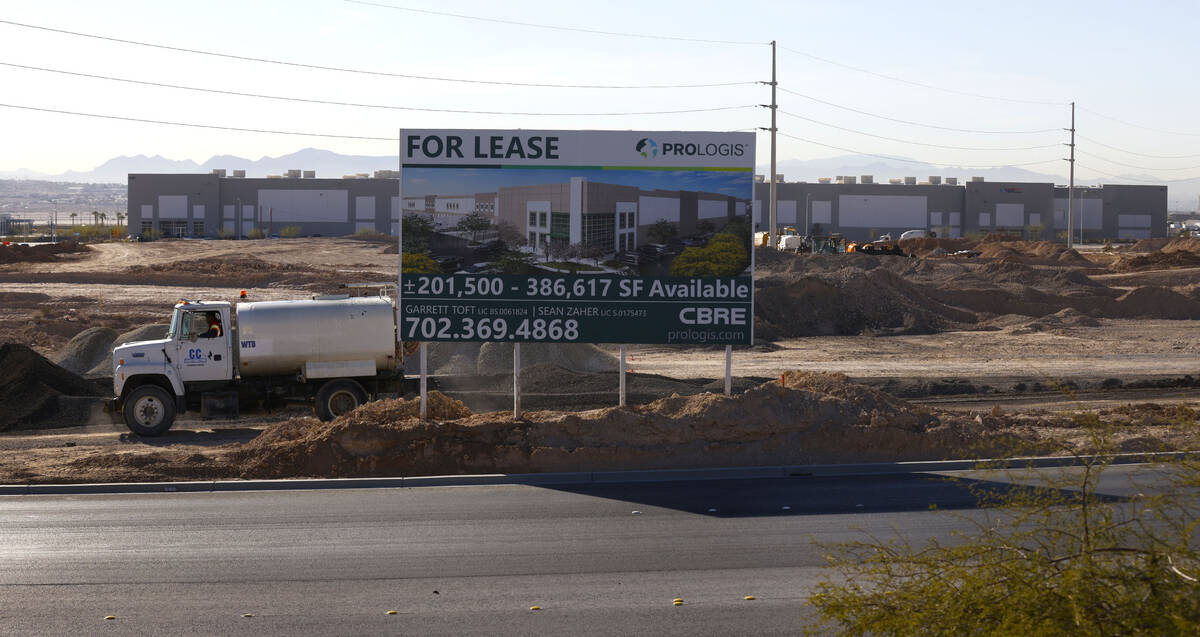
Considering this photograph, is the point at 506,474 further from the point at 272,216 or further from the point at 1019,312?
the point at 272,216

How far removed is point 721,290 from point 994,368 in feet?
49.4

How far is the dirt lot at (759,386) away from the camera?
16.0m

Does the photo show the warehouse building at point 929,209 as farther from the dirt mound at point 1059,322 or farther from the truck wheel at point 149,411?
the truck wheel at point 149,411

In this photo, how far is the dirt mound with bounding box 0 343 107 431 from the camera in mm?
21203

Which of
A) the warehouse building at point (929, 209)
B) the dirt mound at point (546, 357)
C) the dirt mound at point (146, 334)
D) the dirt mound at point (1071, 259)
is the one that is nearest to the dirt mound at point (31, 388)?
the dirt mound at point (146, 334)

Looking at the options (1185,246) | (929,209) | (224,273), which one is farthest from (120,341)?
(929,209)

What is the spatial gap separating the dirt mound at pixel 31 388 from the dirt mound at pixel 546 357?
8.62m

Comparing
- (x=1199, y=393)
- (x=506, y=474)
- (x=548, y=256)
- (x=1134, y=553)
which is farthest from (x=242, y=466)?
(x=1199, y=393)

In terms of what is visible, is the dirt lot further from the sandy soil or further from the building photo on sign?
the building photo on sign

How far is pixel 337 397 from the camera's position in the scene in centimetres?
2017

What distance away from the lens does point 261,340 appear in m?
20.0

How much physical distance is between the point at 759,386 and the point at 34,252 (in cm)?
5968

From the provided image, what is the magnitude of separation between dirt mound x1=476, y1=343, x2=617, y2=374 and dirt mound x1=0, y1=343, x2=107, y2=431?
8619 mm

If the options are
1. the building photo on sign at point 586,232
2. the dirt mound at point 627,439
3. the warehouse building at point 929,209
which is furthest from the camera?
the warehouse building at point 929,209
